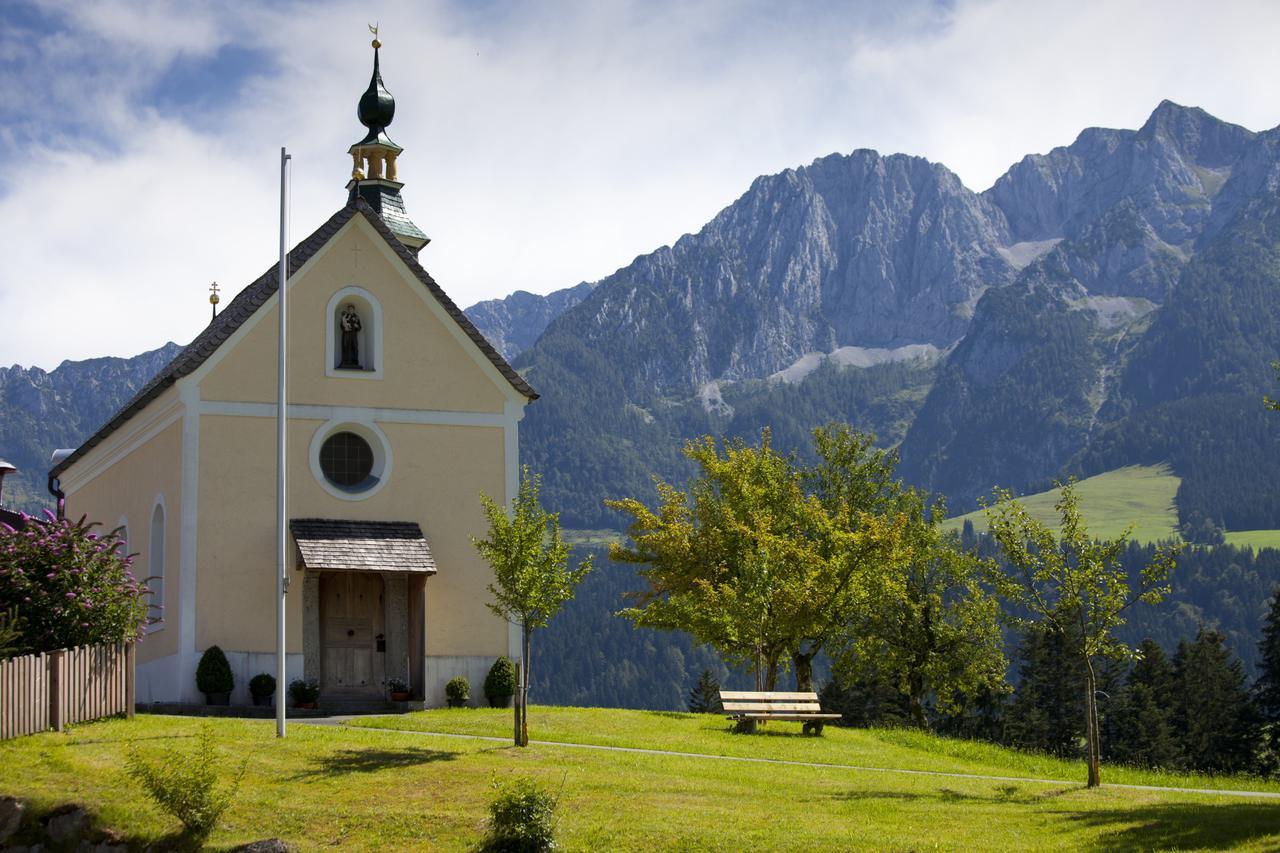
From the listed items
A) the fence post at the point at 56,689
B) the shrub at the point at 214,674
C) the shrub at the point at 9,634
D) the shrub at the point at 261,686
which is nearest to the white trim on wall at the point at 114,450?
the shrub at the point at 214,674

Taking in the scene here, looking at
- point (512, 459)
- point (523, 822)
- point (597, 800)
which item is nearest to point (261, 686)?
point (512, 459)

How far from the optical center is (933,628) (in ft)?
195

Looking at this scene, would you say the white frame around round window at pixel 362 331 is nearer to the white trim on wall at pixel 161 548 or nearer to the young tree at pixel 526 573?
the white trim on wall at pixel 161 548

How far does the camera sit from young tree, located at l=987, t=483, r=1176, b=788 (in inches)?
1105

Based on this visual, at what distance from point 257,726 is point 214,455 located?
911 cm

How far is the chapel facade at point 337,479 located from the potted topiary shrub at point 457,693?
38 centimetres

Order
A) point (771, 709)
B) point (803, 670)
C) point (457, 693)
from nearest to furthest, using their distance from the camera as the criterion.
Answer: point (771, 709), point (457, 693), point (803, 670)

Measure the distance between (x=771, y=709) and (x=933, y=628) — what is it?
25.3 metres

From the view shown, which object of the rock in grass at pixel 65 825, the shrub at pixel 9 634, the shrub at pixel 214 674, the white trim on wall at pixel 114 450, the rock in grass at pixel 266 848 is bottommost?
the rock in grass at pixel 266 848

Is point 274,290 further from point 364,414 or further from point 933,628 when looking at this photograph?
point 933,628

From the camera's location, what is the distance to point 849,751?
107ft

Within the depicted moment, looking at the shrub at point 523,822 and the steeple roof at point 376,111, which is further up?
the steeple roof at point 376,111

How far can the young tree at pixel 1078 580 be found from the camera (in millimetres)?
28078

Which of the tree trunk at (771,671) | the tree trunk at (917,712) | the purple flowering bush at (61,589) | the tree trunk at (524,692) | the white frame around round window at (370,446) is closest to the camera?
the purple flowering bush at (61,589)
